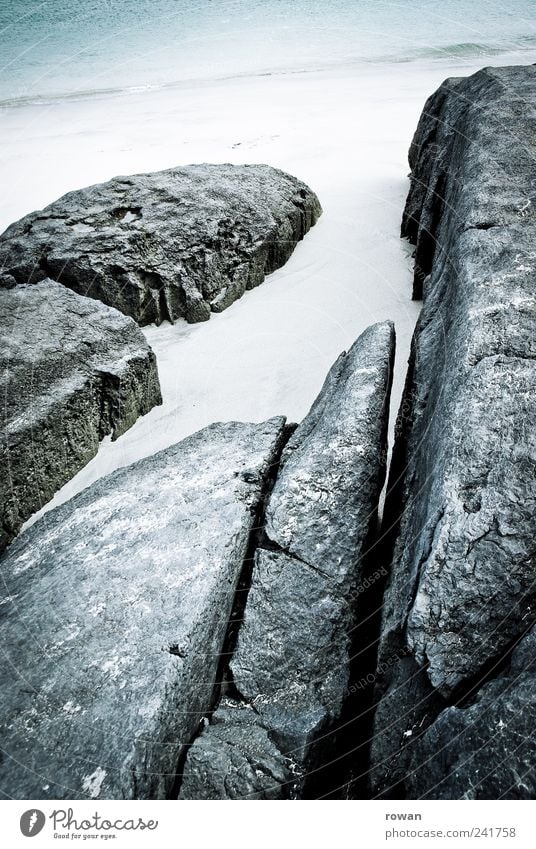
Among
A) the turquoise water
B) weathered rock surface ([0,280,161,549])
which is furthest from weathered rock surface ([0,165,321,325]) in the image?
the turquoise water

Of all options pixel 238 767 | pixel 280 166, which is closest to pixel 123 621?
pixel 238 767

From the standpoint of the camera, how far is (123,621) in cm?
195

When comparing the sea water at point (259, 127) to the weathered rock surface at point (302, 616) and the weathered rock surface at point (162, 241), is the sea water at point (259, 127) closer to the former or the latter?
the weathered rock surface at point (162, 241)

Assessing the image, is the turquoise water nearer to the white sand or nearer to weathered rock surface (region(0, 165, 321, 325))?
the white sand

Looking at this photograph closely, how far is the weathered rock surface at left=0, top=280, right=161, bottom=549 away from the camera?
120 inches

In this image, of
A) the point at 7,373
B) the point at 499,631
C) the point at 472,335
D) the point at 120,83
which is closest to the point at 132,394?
the point at 7,373

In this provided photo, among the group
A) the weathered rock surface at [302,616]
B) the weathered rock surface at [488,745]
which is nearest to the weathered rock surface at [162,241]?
the weathered rock surface at [302,616]

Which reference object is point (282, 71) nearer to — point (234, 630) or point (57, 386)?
point (57, 386)

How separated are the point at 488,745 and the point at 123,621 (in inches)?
49.0

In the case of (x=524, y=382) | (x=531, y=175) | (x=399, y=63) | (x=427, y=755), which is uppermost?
(x=399, y=63)

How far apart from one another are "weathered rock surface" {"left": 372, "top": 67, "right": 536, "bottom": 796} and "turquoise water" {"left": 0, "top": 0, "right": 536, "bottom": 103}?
1448cm

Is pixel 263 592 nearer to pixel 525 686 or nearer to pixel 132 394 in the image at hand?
pixel 525 686

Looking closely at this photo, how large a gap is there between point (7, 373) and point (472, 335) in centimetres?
270

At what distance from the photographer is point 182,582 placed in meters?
2.04
